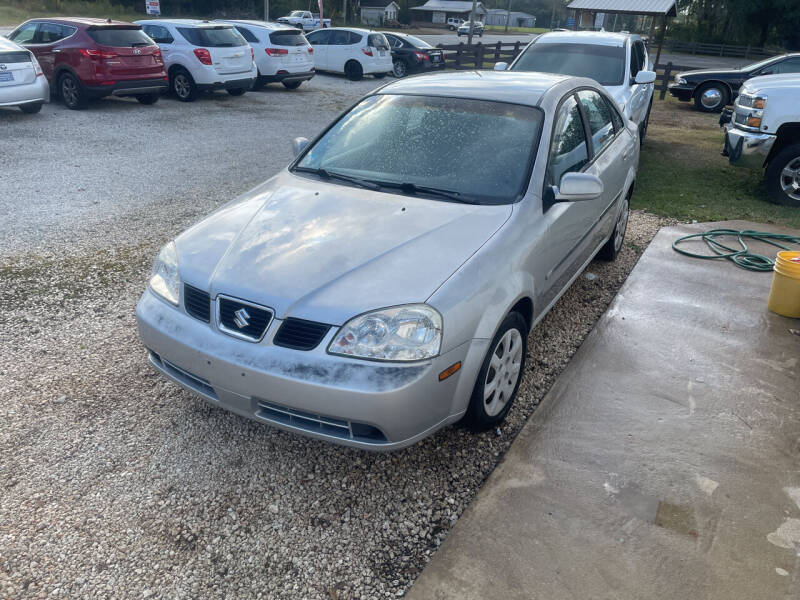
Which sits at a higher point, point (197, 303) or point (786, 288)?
point (197, 303)

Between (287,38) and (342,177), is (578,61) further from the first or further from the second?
(287,38)

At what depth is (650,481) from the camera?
116 inches

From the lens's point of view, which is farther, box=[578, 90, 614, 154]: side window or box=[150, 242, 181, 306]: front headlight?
box=[578, 90, 614, 154]: side window

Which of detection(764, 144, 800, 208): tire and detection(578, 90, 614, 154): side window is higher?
detection(578, 90, 614, 154): side window

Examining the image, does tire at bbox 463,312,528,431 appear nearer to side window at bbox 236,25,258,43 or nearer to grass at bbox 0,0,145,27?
side window at bbox 236,25,258,43

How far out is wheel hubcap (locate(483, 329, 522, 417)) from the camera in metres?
3.10

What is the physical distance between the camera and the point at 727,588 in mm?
2395

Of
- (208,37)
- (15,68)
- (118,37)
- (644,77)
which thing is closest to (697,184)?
(644,77)

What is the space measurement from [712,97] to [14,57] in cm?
1509

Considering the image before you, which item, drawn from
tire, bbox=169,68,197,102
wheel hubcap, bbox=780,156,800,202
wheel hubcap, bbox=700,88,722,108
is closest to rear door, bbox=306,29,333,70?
tire, bbox=169,68,197,102

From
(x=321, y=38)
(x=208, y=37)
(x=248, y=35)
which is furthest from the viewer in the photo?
(x=321, y=38)

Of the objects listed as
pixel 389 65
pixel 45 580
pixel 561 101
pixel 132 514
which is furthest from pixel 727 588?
pixel 389 65

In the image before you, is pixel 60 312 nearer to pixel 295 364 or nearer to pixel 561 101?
pixel 295 364

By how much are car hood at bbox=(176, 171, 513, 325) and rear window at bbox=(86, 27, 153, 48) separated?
9997mm
